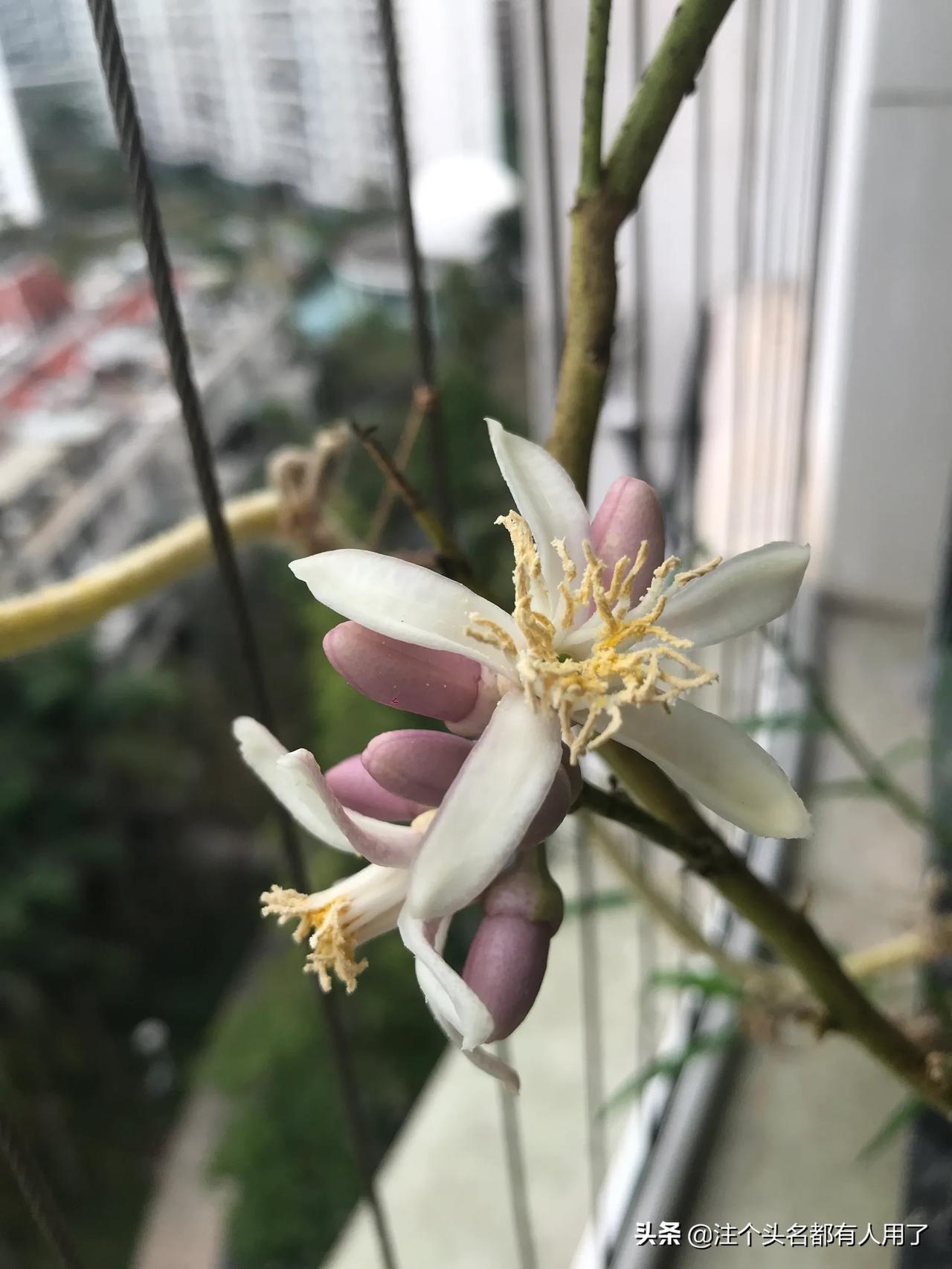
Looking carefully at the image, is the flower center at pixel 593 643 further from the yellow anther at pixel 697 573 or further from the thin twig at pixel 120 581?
the thin twig at pixel 120 581

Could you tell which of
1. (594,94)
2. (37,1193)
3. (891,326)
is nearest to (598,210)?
(594,94)

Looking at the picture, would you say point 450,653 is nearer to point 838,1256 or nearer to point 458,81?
point 838,1256

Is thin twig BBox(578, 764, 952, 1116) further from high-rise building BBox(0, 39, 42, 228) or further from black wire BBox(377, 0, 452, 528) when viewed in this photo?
high-rise building BBox(0, 39, 42, 228)

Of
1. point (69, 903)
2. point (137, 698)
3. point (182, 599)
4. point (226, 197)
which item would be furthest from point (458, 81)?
point (69, 903)

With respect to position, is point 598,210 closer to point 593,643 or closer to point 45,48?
point 593,643

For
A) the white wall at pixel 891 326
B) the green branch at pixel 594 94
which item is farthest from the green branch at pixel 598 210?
the white wall at pixel 891 326

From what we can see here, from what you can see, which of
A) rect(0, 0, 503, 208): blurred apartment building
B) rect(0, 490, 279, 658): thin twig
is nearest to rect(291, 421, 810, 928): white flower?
rect(0, 490, 279, 658): thin twig

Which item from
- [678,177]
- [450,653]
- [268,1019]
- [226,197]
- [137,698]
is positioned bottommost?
[268,1019]
